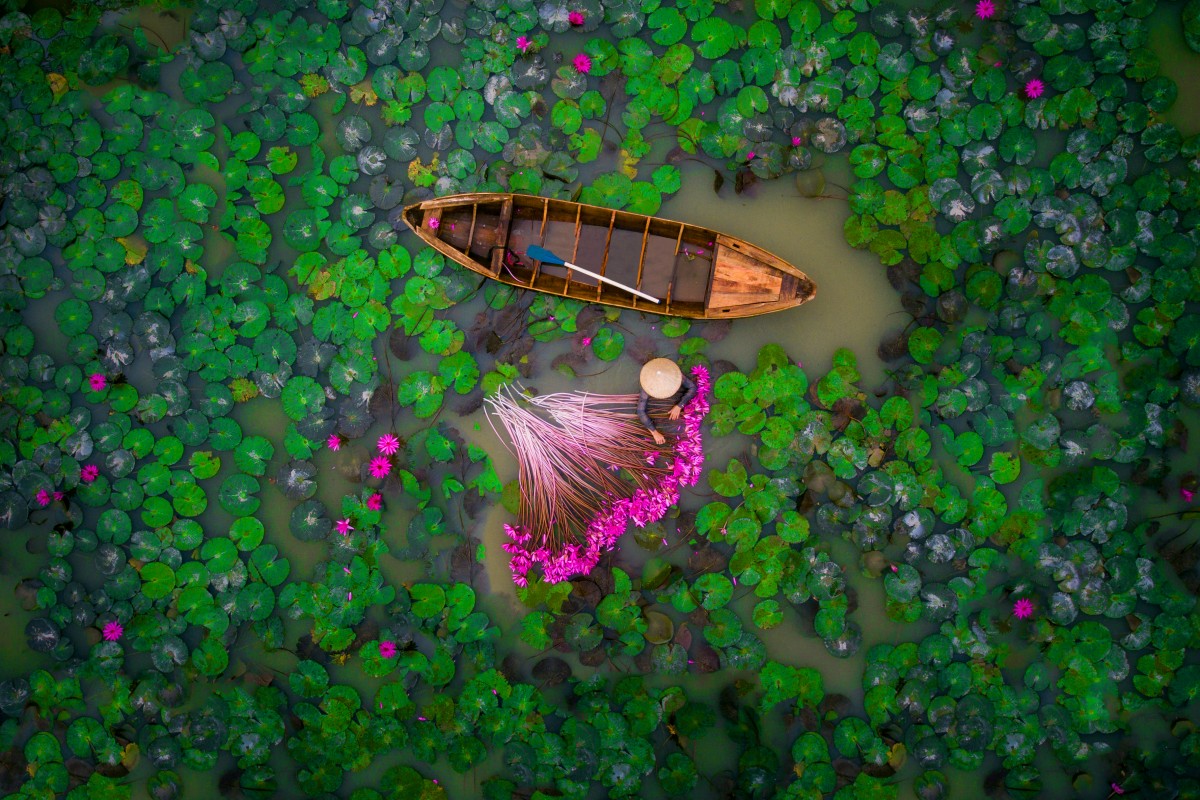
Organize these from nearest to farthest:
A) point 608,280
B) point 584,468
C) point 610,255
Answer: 1. point 608,280
2. point 610,255
3. point 584,468

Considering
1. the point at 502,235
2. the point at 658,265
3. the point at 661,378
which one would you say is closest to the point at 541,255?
the point at 502,235

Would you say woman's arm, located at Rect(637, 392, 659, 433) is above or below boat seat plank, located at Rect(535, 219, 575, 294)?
below

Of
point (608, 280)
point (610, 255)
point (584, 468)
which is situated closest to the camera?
point (608, 280)

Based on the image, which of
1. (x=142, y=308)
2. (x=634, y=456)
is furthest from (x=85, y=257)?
(x=634, y=456)

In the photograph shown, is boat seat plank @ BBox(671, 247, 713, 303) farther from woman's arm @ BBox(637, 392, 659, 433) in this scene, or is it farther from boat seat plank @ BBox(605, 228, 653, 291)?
woman's arm @ BBox(637, 392, 659, 433)

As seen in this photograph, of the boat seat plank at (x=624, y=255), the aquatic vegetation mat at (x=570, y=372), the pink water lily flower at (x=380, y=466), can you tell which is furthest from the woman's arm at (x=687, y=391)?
the pink water lily flower at (x=380, y=466)

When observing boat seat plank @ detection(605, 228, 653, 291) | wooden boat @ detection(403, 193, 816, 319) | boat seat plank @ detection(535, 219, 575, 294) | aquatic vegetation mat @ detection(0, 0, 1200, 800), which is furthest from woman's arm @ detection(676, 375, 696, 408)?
boat seat plank @ detection(535, 219, 575, 294)

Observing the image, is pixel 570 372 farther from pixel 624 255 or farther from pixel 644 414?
pixel 624 255
